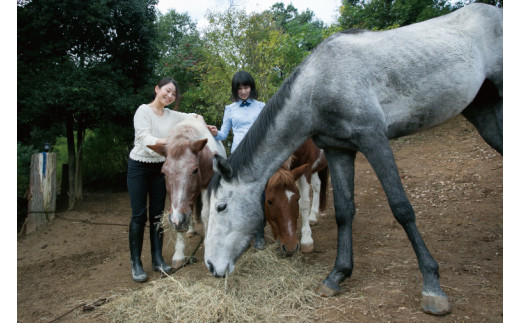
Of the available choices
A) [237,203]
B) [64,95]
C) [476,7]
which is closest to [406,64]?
[476,7]

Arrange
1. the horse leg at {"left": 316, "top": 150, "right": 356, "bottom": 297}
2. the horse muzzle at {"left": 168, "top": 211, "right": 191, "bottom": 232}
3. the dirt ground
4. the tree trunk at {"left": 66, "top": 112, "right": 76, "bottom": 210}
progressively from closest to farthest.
A: the dirt ground → the horse leg at {"left": 316, "top": 150, "right": 356, "bottom": 297} → the horse muzzle at {"left": 168, "top": 211, "right": 191, "bottom": 232} → the tree trunk at {"left": 66, "top": 112, "right": 76, "bottom": 210}

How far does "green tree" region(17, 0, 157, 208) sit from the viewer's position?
A: 6398mm

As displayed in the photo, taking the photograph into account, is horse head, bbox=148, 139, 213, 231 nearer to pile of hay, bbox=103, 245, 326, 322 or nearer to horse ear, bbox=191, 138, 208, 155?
horse ear, bbox=191, 138, 208, 155

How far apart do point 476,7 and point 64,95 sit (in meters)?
6.96

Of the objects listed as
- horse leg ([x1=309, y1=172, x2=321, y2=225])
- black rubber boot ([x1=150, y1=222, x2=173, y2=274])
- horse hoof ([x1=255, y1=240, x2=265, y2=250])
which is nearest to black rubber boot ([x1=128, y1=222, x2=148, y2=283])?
black rubber boot ([x1=150, y1=222, x2=173, y2=274])

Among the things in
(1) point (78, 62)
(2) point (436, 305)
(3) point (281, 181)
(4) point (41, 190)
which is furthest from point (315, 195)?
(1) point (78, 62)

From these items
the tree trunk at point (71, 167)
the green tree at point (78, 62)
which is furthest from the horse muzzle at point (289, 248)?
the tree trunk at point (71, 167)

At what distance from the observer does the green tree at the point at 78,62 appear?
6.40m

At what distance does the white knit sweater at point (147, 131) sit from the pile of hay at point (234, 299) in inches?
52.5

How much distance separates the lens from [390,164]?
245cm

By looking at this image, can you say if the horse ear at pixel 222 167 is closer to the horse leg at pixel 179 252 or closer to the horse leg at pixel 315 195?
the horse leg at pixel 179 252

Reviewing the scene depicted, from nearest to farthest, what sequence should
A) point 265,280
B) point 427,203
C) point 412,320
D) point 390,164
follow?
point 412,320 → point 390,164 → point 265,280 → point 427,203

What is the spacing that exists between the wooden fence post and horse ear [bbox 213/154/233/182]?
5213 mm

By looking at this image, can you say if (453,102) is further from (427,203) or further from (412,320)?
(427,203)
